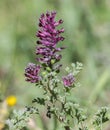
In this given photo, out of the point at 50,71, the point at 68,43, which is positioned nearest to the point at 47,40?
the point at 50,71

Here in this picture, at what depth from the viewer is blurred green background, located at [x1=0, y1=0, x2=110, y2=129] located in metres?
4.11

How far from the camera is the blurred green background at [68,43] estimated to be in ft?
13.5

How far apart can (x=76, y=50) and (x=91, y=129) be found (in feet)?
7.94

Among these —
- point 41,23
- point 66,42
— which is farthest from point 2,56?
point 41,23

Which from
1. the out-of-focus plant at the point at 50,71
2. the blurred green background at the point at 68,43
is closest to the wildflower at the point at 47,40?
the out-of-focus plant at the point at 50,71

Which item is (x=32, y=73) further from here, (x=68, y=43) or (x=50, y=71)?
(x=68, y=43)

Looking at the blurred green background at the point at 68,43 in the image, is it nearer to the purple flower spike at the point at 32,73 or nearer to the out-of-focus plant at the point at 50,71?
the out-of-focus plant at the point at 50,71

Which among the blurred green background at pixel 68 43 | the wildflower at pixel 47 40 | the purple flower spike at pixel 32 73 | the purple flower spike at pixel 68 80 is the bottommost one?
the purple flower spike at pixel 68 80

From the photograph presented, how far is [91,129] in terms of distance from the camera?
2.49m

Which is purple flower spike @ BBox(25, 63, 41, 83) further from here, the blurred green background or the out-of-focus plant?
the blurred green background

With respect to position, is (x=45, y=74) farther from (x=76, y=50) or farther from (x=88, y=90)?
(x=76, y=50)

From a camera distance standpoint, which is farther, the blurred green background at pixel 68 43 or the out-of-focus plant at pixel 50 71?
the blurred green background at pixel 68 43

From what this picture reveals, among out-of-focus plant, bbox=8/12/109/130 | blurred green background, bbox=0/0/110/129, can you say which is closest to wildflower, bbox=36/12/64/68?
out-of-focus plant, bbox=8/12/109/130

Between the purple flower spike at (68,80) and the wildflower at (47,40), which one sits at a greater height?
the wildflower at (47,40)
